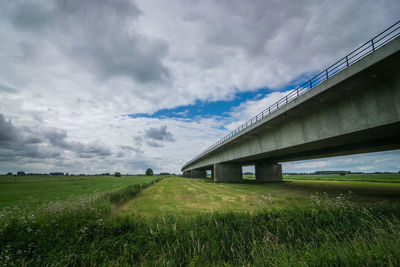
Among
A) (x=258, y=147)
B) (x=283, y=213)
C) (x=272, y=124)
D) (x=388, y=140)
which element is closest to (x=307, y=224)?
(x=283, y=213)

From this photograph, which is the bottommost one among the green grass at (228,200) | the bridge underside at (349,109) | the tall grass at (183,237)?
the green grass at (228,200)

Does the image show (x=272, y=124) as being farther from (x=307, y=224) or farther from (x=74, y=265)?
(x=74, y=265)

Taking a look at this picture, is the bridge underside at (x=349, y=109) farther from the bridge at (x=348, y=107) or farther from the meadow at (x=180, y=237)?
the meadow at (x=180, y=237)

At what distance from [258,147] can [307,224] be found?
18.8m

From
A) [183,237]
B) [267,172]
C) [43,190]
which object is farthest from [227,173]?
[183,237]

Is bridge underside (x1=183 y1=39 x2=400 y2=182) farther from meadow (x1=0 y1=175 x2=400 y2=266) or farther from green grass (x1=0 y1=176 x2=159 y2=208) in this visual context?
green grass (x1=0 y1=176 x2=159 y2=208)

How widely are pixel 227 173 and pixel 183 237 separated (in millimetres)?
38168

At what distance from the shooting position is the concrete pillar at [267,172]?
43406 mm

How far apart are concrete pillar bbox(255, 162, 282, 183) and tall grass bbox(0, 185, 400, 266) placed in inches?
1427

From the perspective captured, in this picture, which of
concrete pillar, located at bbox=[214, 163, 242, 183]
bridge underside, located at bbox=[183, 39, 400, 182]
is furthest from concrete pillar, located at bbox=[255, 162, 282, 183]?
bridge underside, located at bbox=[183, 39, 400, 182]

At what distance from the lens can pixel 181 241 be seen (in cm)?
670

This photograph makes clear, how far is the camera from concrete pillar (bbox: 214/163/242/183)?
43.1 m

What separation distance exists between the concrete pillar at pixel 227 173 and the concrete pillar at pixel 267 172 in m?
4.82

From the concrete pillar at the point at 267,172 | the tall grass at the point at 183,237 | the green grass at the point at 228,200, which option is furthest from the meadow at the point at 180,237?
the concrete pillar at the point at 267,172
